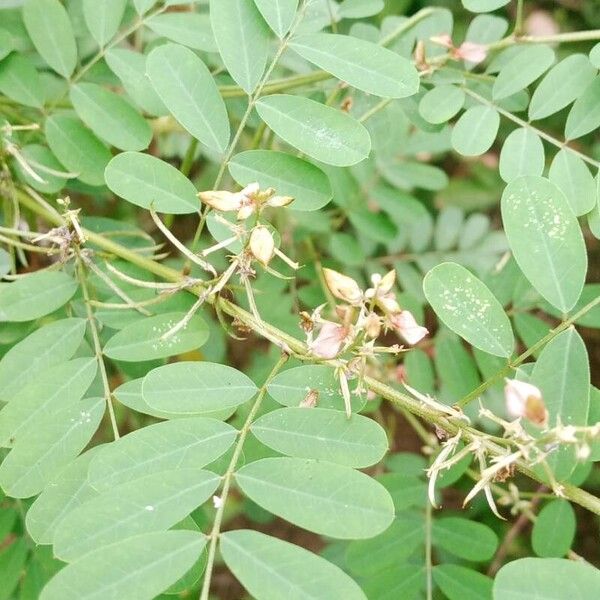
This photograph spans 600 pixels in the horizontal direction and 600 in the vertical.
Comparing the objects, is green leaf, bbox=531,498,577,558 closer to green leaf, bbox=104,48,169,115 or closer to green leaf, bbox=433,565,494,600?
green leaf, bbox=433,565,494,600

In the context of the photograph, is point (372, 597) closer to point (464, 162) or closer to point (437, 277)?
point (437, 277)

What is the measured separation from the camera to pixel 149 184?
111cm

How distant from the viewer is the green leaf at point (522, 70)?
126 centimetres

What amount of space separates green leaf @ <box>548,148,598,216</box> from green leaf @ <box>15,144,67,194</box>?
0.76 meters

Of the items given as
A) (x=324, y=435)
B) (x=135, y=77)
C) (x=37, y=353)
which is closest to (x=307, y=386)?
(x=324, y=435)

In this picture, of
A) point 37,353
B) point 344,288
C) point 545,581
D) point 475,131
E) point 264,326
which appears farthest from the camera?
point 475,131

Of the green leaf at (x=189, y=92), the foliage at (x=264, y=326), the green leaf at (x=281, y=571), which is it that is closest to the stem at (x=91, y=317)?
the foliage at (x=264, y=326)

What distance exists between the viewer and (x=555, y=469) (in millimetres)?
986

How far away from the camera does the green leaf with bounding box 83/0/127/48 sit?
1.32 metres

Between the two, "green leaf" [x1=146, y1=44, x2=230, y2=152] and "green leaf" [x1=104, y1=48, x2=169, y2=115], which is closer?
"green leaf" [x1=146, y1=44, x2=230, y2=152]

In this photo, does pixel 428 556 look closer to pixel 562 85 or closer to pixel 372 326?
pixel 372 326

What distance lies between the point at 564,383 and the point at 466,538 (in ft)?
1.72

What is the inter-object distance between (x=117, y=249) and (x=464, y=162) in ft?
6.25

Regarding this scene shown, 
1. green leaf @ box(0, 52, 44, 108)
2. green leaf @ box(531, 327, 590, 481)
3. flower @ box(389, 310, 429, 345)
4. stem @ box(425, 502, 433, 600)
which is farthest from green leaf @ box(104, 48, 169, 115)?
stem @ box(425, 502, 433, 600)
